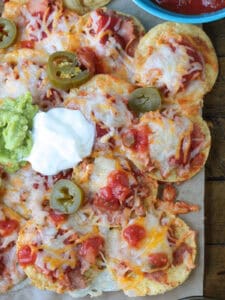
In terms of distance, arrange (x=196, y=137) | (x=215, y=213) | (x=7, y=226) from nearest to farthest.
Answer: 1. (x=7, y=226)
2. (x=196, y=137)
3. (x=215, y=213)

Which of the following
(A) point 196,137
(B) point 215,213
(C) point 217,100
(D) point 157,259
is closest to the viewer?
(D) point 157,259

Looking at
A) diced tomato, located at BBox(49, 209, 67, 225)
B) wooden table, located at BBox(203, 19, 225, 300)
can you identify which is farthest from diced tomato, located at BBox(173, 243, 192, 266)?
diced tomato, located at BBox(49, 209, 67, 225)

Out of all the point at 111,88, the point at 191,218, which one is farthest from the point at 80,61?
the point at 191,218

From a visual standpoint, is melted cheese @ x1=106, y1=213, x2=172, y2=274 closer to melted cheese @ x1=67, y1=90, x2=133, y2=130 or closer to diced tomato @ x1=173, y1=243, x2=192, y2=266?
diced tomato @ x1=173, y1=243, x2=192, y2=266

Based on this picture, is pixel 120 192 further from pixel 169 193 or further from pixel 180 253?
pixel 180 253

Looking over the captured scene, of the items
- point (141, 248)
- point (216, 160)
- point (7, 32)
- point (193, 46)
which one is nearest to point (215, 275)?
point (141, 248)

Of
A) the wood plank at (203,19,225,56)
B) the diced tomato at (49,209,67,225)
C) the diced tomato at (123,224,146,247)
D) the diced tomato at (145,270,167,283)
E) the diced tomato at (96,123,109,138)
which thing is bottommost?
the diced tomato at (145,270,167,283)
